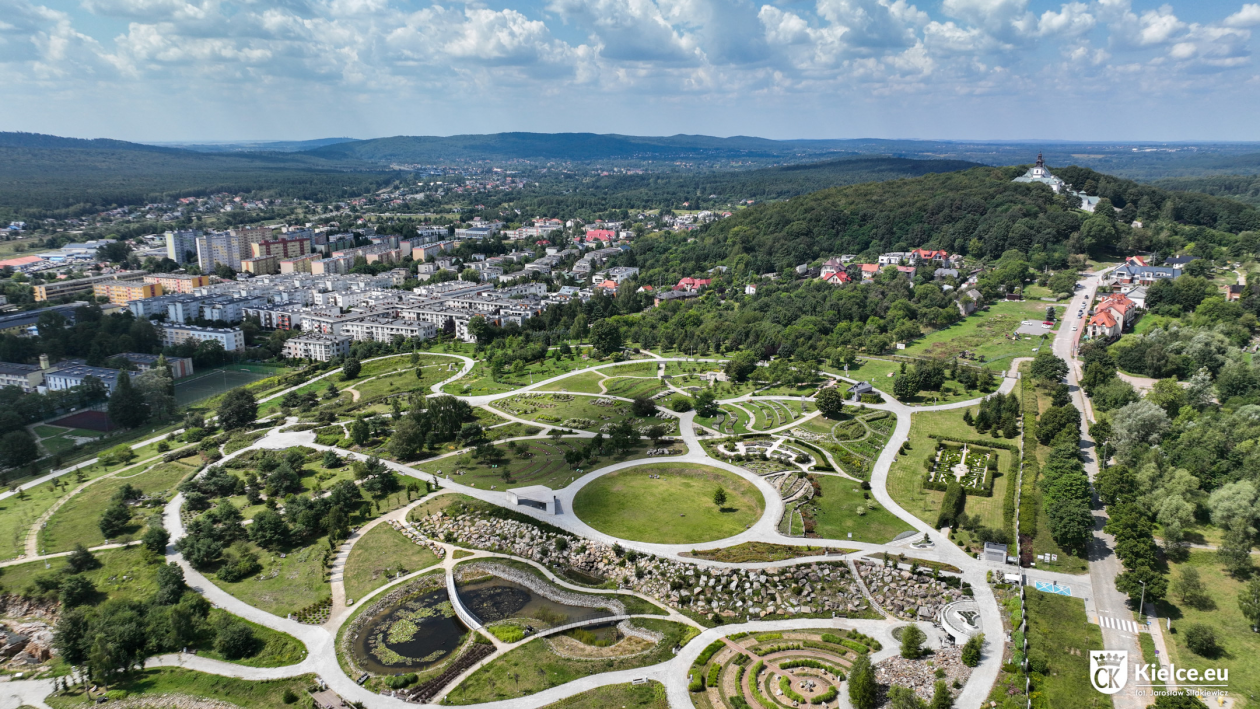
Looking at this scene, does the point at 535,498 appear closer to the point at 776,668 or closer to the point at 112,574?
the point at 776,668

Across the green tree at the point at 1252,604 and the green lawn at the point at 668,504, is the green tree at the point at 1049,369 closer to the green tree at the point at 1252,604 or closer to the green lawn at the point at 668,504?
the green tree at the point at 1252,604

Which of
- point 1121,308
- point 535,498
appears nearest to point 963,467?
point 535,498

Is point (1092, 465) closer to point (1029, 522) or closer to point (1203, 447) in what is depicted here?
point (1203, 447)

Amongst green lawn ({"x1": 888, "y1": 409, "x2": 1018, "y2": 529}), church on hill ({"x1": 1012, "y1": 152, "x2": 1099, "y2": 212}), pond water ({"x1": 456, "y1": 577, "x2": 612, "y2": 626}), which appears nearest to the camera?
pond water ({"x1": 456, "y1": 577, "x2": 612, "y2": 626})

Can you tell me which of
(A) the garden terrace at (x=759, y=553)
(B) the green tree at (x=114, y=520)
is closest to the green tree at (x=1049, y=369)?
(A) the garden terrace at (x=759, y=553)

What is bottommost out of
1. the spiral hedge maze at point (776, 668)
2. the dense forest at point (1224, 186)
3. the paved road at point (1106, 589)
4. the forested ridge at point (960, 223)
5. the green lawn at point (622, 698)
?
the green lawn at point (622, 698)

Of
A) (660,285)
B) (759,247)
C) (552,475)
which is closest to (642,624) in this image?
(552,475)

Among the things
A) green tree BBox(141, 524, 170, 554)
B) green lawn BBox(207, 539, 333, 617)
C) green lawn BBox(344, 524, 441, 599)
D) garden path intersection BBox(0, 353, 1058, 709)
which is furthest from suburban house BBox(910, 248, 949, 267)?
green tree BBox(141, 524, 170, 554)

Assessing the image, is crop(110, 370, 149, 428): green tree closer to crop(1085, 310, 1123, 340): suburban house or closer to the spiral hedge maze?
the spiral hedge maze
